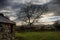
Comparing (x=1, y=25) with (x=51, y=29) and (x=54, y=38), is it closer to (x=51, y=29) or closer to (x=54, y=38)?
(x=54, y=38)

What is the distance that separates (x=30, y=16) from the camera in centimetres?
5141

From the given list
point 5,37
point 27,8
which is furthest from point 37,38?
point 27,8

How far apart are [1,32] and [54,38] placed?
15426 millimetres

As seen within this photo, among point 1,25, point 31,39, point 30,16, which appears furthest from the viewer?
point 30,16

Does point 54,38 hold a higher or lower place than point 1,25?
lower

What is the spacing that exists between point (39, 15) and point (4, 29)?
1222 inches

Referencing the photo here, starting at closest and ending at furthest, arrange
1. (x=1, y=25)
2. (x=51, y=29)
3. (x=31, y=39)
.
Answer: (x=1, y=25) < (x=31, y=39) < (x=51, y=29)

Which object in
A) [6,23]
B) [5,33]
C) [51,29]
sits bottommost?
[51,29]

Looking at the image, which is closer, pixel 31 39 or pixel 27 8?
pixel 31 39

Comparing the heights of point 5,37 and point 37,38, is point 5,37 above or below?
above

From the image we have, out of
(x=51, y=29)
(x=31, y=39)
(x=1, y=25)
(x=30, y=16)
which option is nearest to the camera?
(x=1, y=25)

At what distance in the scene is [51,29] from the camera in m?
47.9

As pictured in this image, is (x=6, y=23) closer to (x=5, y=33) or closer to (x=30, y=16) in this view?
(x=5, y=33)

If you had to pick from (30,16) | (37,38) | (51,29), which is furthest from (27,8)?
(37,38)
